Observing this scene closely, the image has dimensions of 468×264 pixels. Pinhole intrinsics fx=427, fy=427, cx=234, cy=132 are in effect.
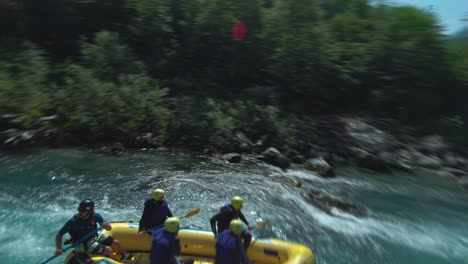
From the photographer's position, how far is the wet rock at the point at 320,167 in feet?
53.9

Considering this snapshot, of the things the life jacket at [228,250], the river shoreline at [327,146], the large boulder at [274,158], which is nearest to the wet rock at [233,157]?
the river shoreline at [327,146]

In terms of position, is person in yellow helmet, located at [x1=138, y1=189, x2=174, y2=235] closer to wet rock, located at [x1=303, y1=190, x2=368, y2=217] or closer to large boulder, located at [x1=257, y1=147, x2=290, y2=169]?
wet rock, located at [x1=303, y1=190, x2=368, y2=217]

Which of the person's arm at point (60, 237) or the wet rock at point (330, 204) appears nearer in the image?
the person's arm at point (60, 237)

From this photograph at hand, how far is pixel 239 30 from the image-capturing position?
2444 centimetres

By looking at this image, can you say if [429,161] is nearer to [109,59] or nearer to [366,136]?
[366,136]

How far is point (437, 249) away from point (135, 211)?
7748 millimetres

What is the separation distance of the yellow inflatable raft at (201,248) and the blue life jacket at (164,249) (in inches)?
66.0

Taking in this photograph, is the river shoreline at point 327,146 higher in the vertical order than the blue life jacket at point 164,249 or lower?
lower

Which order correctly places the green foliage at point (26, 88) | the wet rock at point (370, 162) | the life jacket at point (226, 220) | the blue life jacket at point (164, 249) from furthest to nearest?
1. the wet rock at point (370, 162)
2. the green foliage at point (26, 88)
3. the life jacket at point (226, 220)
4. the blue life jacket at point (164, 249)

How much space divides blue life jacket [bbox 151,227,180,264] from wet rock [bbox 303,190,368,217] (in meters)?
7.25

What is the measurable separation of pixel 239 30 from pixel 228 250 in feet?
65.4

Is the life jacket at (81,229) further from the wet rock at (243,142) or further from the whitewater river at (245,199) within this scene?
the wet rock at (243,142)

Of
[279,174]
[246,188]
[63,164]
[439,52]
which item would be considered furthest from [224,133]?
[439,52]

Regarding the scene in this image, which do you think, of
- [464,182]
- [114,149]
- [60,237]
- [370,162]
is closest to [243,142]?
[114,149]
